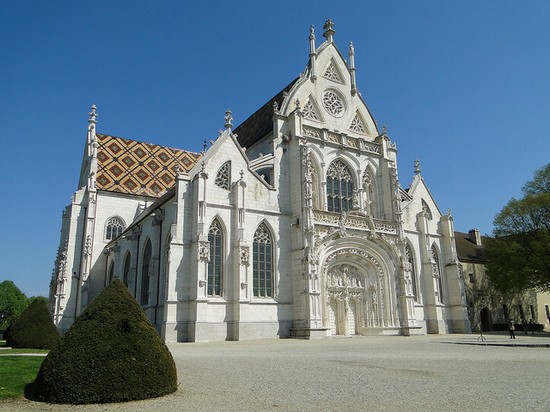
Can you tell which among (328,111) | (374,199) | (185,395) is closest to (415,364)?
(185,395)

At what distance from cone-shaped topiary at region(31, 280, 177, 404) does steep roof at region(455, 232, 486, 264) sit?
123 feet

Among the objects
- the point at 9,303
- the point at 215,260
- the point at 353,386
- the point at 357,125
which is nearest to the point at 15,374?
the point at 353,386

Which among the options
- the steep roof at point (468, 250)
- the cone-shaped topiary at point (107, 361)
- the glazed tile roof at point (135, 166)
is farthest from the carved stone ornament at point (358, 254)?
the cone-shaped topiary at point (107, 361)

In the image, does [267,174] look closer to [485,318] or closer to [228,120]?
[228,120]

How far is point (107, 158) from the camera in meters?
39.5

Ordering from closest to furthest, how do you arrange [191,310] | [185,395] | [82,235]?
[185,395] → [191,310] → [82,235]

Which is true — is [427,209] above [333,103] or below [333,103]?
below

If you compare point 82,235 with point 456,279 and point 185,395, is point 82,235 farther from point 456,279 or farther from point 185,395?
point 185,395

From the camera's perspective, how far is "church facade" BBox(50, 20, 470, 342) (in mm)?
24312

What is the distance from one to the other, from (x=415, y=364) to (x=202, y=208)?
50.1 ft

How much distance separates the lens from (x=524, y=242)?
3353 cm

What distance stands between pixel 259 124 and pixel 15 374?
89.9 ft

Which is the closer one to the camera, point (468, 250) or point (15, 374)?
point (15, 374)

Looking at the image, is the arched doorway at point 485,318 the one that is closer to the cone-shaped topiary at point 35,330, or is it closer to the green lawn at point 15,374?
the cone-shaped topiary at point 35,330
